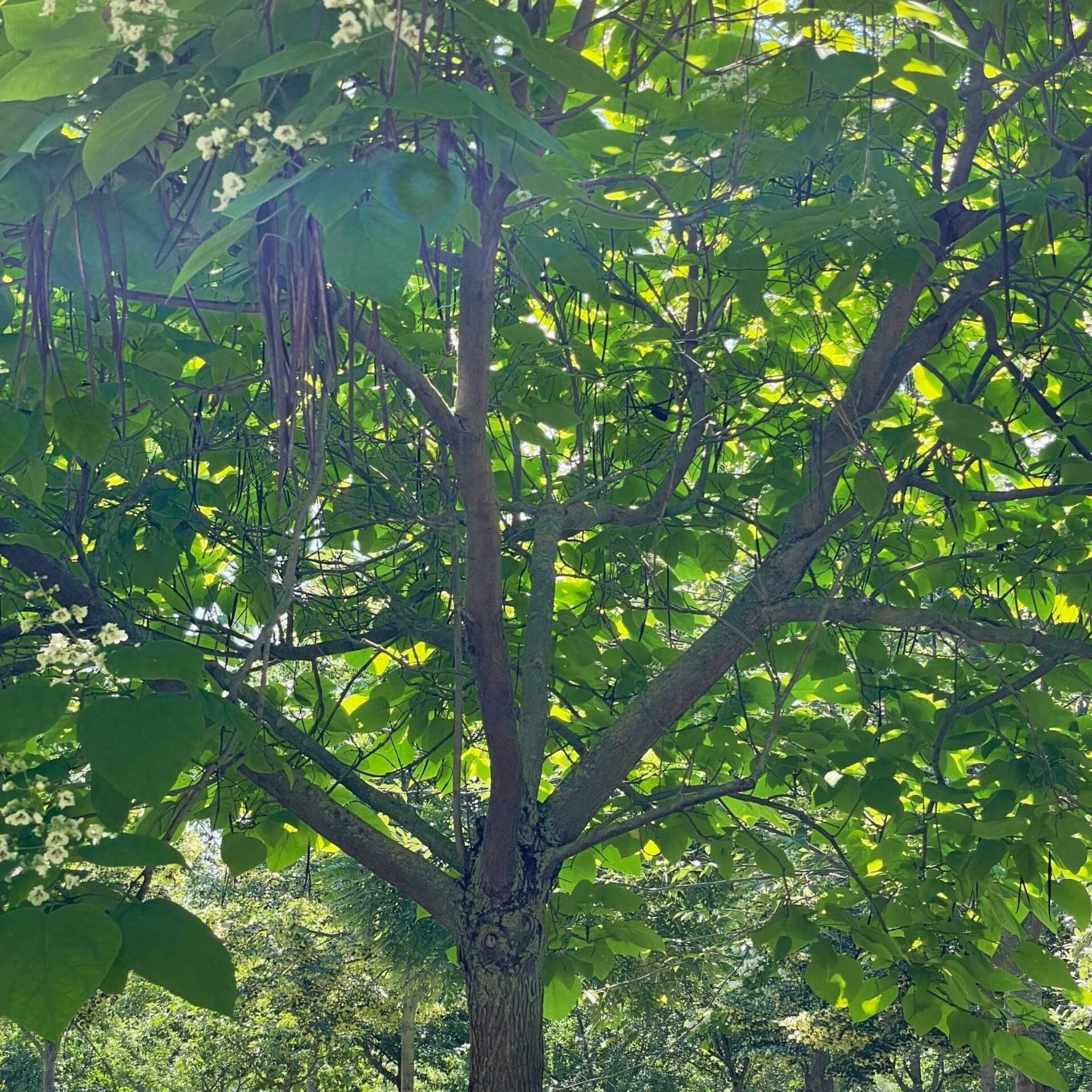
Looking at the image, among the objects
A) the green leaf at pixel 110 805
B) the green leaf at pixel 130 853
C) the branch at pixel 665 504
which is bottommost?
the green leaf at pixel 130 853

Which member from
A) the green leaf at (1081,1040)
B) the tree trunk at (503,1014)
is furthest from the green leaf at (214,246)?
the green leaf at (1081,1040)

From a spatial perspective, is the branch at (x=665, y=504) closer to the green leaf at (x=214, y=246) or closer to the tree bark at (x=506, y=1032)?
the tree bark at (x=506, y=1032)

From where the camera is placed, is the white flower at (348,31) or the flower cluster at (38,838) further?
the flower cluster at (38,838)

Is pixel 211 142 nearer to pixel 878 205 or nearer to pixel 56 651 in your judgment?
pixel 56 651

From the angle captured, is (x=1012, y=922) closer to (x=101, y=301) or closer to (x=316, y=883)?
(x=101, y=301)

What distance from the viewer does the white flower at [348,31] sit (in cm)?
73

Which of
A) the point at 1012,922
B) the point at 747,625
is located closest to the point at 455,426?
the point at 747,625

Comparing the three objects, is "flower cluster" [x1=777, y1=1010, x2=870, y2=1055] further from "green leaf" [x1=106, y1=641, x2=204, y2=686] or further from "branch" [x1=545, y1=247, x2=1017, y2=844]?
"green leaf" [x1=106, y1=641, x2=204, y2=686]

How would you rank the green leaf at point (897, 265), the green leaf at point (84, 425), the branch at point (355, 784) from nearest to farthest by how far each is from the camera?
1. the green leaf at point (84, 425)
2. the green leaf at point (897, 265)
3. the branch at point (355, 784)

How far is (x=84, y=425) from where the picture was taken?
1.30m

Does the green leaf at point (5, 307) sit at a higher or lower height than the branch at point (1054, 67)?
lower

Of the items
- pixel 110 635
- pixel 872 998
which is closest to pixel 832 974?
pixel 872 998

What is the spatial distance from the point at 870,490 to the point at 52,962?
1441 mm

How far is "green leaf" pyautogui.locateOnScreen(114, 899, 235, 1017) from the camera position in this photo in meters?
0.77
